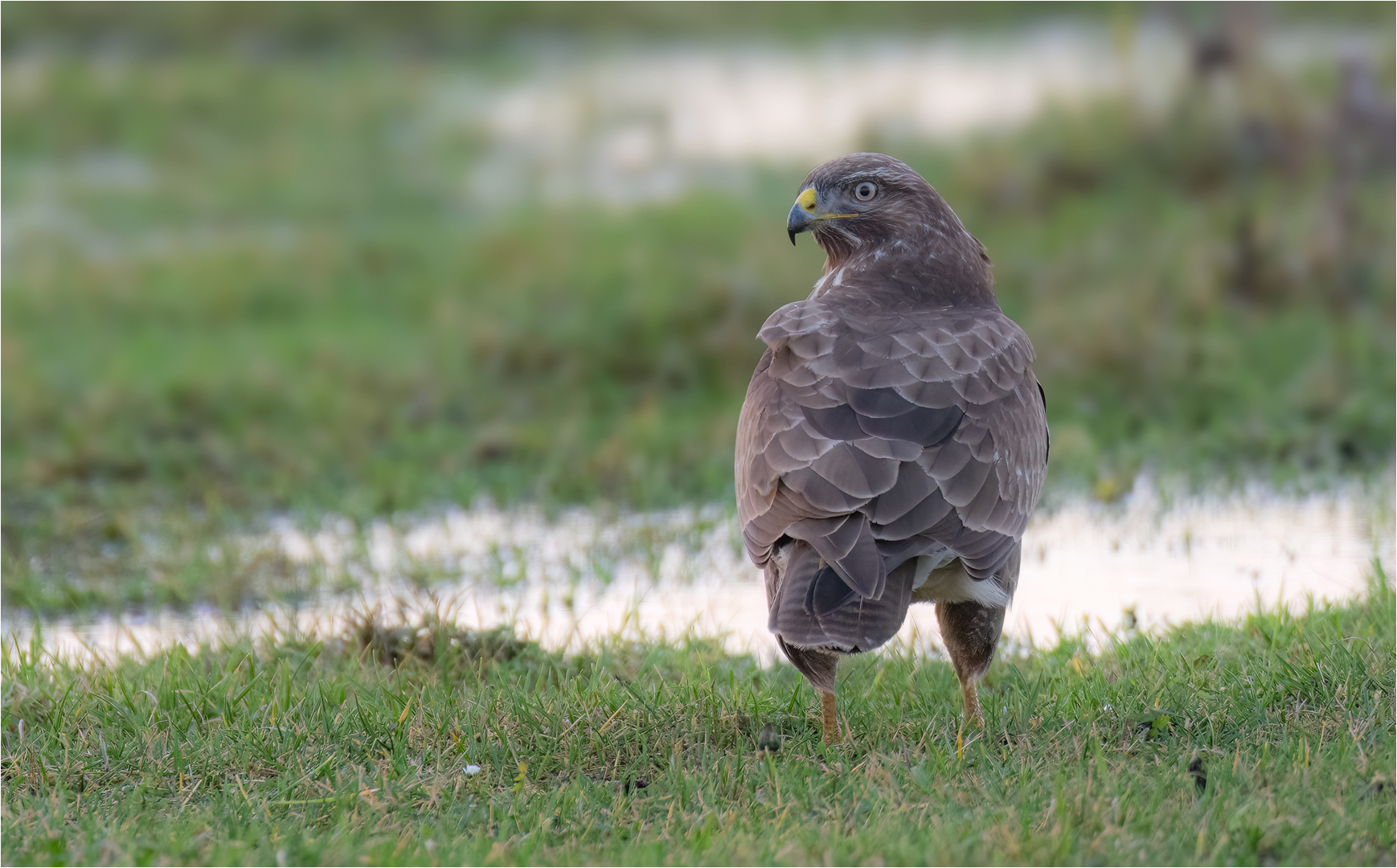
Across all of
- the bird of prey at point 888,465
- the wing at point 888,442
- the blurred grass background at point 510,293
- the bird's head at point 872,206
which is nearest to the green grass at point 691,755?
the bird of prey at point 888,465

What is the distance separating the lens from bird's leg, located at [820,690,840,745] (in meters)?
4.76

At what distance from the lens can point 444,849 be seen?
3955 mm

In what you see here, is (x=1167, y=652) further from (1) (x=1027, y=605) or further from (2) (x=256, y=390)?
(2) (x=256, y=390)

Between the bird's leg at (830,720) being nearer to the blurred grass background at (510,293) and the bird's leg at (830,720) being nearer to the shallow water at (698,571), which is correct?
the shallow water at (698,571)

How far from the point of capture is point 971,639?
496 centimetres

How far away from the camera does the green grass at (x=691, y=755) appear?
3.93 m

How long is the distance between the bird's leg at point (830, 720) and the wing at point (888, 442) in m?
0.49

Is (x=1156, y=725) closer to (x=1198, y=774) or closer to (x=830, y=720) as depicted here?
(x=1198, y=774)

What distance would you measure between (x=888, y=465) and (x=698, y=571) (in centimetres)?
286

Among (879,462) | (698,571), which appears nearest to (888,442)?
(879,462)

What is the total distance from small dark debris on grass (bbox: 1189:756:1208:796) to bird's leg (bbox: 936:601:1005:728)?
0.72 meters

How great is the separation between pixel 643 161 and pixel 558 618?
452 inches

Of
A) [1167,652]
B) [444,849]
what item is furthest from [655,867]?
[1167,652]

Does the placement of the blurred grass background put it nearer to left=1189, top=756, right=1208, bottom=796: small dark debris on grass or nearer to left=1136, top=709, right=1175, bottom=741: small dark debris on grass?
left=1136, top=709, right=1175, bottom=741: small dark debris on grass
